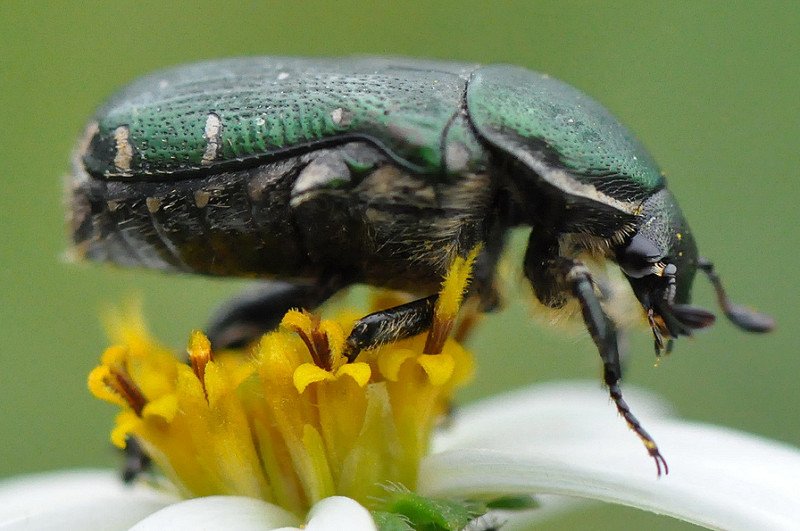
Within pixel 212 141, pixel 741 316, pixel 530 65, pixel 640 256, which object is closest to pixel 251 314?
pixel 212 141

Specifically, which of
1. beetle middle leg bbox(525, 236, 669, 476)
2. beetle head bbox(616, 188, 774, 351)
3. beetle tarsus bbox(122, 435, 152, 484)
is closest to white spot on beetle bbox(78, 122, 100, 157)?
beetle tarsus bbox(122, 435, 152, 484)

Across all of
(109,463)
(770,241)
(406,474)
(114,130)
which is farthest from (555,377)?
(114,130)

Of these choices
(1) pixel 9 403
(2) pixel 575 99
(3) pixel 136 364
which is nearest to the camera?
(2) pixel 575 99

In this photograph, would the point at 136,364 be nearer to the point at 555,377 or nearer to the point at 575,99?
the point at 575,99

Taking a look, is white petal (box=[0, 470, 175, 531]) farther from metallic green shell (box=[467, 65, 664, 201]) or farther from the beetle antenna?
the beetle antenna

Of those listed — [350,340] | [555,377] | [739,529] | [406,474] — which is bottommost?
[555,377]

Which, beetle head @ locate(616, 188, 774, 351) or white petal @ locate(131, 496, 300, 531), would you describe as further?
Answer: beetle head @ locate(616, 188, 774, 351)
